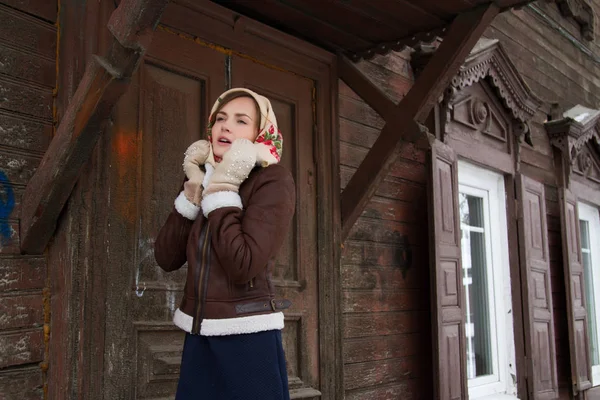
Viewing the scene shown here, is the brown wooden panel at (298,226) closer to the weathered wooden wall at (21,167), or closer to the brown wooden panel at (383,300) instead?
the brown wooden panel at (383,300)

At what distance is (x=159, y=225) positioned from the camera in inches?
110

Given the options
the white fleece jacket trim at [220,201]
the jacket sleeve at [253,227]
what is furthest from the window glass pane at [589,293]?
the white fleece jacket trim at [220,201]

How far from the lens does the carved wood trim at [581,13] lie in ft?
24.5

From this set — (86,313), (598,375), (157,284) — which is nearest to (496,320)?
(598,375)

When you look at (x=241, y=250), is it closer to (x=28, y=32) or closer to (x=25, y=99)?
(x=25, y=99)

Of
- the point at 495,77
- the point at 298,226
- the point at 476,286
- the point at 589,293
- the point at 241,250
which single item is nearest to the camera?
the point at 241,250

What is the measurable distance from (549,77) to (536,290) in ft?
8.60

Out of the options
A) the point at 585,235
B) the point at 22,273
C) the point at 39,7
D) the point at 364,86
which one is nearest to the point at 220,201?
the point at 22,273

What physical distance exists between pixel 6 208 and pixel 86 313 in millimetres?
514

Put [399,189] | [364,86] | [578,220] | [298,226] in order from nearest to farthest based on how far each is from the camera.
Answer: [298,226] < [364,86] < [399,189] < [578,220]

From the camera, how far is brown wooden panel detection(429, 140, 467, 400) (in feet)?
14.1

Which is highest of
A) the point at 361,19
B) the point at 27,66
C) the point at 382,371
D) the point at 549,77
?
the point at 549,77

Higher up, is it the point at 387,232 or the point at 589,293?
the point at 387,232

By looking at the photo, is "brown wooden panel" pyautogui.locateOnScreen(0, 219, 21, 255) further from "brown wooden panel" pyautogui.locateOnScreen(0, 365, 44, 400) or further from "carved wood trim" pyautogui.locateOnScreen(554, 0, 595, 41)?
"carved wood trim" pyautogui.locateOnScreen(554, 0, 595, 41)
